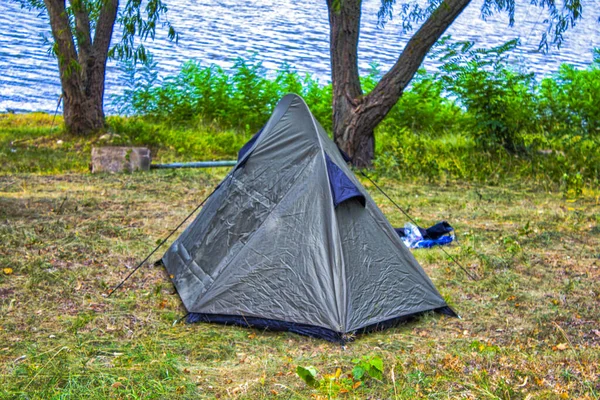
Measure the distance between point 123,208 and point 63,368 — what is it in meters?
4.28

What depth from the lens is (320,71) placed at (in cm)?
2030

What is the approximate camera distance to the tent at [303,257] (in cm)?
488

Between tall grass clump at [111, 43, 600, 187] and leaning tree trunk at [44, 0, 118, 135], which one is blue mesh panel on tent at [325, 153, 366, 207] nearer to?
tall grass clump at [111, 43, 600, 187]

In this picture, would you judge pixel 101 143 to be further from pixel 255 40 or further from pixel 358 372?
pixel 255 40

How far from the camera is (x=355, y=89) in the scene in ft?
34.4

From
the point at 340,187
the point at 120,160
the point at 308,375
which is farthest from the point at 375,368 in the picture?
the point at 120,160

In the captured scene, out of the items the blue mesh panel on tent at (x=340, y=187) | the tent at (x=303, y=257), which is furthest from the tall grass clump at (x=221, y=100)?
the blue mesh panel on tent at (x=340, y=187)

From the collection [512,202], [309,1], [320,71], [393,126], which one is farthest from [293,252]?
[309,1]

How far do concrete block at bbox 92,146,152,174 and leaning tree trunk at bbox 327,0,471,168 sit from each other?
2881 mm

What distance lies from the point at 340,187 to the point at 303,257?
594mm

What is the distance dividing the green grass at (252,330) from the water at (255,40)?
9.79 metres

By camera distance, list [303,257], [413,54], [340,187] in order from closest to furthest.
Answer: [303,257], [340,187], [413,54]

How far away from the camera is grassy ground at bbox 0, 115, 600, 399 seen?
392cm

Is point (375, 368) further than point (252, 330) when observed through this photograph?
No
